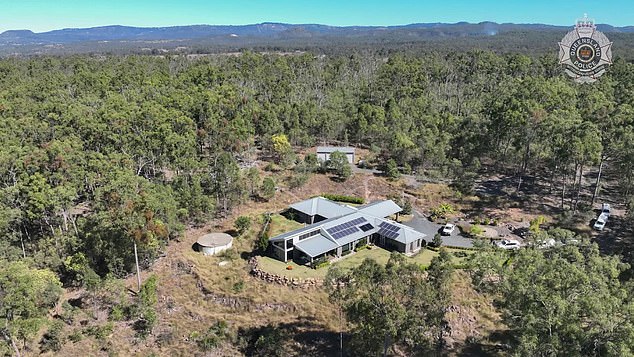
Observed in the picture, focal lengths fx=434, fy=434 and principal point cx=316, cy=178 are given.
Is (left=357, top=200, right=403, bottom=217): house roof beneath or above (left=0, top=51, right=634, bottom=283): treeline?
beneath

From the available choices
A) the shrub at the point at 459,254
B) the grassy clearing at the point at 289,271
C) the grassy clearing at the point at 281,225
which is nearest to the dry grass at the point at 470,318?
the shrub at the point at 459,254

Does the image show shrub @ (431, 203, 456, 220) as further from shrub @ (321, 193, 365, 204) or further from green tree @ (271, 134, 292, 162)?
green tree @ (271, 134, 292, 162)

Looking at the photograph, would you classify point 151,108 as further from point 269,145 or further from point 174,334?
point 174,334

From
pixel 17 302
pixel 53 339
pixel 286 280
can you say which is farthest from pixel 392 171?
pixel 17 302

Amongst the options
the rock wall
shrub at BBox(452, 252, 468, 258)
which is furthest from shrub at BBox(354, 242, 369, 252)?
shrub at BBox(452, 252, 468, 258)

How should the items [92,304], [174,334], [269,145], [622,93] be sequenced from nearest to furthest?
[174,334] < [92,304] < [269,145] < [622,93]

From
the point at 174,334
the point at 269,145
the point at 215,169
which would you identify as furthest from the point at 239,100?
the point at 174,334

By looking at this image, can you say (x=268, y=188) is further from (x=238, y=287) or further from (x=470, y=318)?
(x=470, y=318)
